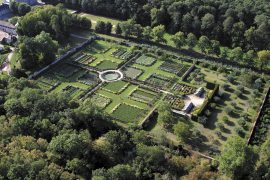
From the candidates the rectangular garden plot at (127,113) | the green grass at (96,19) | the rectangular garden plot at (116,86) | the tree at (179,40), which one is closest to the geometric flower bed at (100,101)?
the rectangular garden plot at (127,113)

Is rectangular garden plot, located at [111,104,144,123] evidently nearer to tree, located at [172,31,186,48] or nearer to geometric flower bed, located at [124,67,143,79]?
geometric flower bed, located at [124,67,143,79]

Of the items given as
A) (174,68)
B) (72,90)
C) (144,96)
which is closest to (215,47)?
(174,68)

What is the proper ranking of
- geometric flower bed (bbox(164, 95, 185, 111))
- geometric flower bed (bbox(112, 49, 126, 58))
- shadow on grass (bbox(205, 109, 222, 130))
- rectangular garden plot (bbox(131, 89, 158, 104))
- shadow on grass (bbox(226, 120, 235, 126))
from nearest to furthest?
shadow on grass (bbox(205, 109, 222, 130))
shadow on grass (bbox(226, 120, 235, 126))
geometric flower bed (bbox(164, 95, 185, 111))
rectangular garden plot (bbox(131, 89, 158, 104))
geometric flower bed (bbox(112, 49, 126, 58))

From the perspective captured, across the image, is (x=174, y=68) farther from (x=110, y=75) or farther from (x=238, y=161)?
(x=238, y=161)

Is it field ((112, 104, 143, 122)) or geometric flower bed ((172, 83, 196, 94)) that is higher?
geometric flower bed ((172, 83, 196, 94))

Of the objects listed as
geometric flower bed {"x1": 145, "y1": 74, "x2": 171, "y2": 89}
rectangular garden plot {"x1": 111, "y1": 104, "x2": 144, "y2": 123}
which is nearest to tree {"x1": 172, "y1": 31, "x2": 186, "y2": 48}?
geometric flower bed {"x1": 145, "y1": 74, "x2": 171, "y2": 89}

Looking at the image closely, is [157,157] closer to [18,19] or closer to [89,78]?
[89,78]
